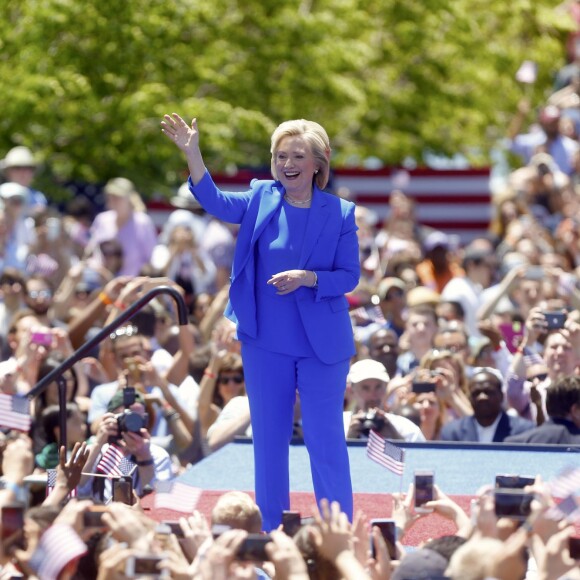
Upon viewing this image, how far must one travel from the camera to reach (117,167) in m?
18.3

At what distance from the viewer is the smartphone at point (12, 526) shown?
19.1 feet

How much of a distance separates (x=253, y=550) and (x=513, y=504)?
3.17 ft

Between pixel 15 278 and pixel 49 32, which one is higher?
pixel 49 32

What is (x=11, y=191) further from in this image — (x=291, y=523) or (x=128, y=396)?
(x=291, y=523)

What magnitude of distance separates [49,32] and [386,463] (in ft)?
32.0

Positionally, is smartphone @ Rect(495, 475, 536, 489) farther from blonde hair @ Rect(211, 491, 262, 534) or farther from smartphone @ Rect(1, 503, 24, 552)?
smartphone @ Rect(1, 503, 24, 552)

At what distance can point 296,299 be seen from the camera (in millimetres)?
7164

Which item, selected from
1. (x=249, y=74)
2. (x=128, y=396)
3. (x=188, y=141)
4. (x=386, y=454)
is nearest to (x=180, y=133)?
(x=188, y=141)

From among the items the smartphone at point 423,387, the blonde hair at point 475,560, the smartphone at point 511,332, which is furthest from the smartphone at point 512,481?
the smartphone at point 511,332

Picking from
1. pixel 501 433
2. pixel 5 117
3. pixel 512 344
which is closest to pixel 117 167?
pixel 5 117

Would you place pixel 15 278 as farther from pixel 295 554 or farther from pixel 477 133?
pixel 477 133

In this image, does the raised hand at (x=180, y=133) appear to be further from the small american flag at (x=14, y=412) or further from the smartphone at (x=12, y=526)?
the smartphone at (x=12, y=526)

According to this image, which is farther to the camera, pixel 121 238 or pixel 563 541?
pixel 121 238

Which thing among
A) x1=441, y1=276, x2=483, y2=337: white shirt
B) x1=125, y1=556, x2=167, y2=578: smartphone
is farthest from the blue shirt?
x1=441, y1=276, x2=483, y2=337: white shirt
